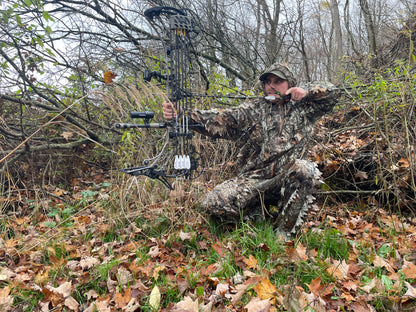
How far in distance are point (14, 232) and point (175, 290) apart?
8.35 feet

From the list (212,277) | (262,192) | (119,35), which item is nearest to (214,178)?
(262,192)

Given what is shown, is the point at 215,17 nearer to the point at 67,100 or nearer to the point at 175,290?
the point at 67,100

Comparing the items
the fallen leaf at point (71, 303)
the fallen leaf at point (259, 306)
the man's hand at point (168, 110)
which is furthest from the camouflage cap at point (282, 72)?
the fallen leaf at point (71, 303)

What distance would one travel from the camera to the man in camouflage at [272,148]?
3.01 m

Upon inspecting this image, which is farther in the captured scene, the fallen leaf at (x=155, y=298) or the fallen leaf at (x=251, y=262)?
the fallen leaf at (x=251, y=262)

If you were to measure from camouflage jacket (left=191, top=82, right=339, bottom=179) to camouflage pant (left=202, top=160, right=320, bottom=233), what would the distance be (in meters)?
0.16

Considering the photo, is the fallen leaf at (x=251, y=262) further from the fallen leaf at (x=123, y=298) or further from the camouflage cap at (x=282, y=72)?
the camouflage cap at (x=282, y=72)

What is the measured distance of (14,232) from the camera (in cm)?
349

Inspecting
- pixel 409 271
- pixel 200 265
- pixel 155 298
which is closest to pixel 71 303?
pixel 155 298

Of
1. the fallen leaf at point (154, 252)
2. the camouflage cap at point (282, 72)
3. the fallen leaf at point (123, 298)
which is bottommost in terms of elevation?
the fallen leaf at point (123, 298)

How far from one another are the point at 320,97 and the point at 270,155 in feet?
2.83

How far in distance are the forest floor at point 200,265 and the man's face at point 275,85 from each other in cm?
160

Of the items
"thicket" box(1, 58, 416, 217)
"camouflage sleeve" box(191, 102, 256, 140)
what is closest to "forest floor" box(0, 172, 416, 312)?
"thicket" box(1, 58, 416, 217)

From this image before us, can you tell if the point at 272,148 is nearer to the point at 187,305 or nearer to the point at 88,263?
the point at 187,305
